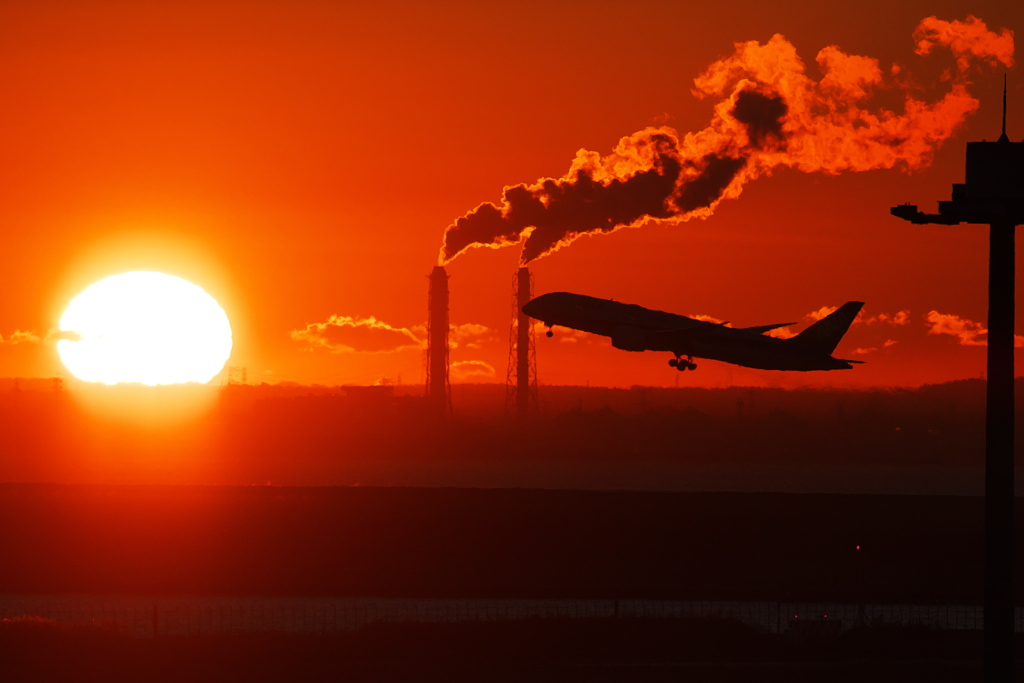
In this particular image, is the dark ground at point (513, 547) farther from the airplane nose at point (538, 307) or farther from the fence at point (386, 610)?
the airplane nose at point (538, 307)

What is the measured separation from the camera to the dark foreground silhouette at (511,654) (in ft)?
241

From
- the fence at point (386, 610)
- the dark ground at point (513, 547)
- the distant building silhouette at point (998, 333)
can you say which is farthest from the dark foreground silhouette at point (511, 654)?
the dark ground at point (513, 547)

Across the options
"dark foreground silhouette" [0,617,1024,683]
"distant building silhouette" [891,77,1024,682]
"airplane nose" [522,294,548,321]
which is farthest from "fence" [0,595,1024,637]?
"distant building silhouette" [891,77,1024,682]

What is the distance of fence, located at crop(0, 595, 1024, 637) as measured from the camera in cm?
11169

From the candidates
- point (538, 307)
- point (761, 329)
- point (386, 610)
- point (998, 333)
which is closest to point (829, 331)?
point (761, 329)

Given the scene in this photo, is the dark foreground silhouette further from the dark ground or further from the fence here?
the dark ground

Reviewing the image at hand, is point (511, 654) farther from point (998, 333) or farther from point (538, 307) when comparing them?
point (998, 333)

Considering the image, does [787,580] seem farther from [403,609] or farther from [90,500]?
[90,500]

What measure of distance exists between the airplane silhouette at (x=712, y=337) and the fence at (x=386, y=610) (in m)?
32.0

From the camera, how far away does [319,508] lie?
483 feet

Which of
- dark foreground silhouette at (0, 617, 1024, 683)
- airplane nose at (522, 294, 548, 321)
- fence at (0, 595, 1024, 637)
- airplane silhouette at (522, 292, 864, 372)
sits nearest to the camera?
dark foreground silhouette at (0, 617, 1024, 683)

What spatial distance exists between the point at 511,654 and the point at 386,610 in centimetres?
4132

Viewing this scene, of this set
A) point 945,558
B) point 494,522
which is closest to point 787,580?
point 945,558

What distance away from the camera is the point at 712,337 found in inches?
3430
